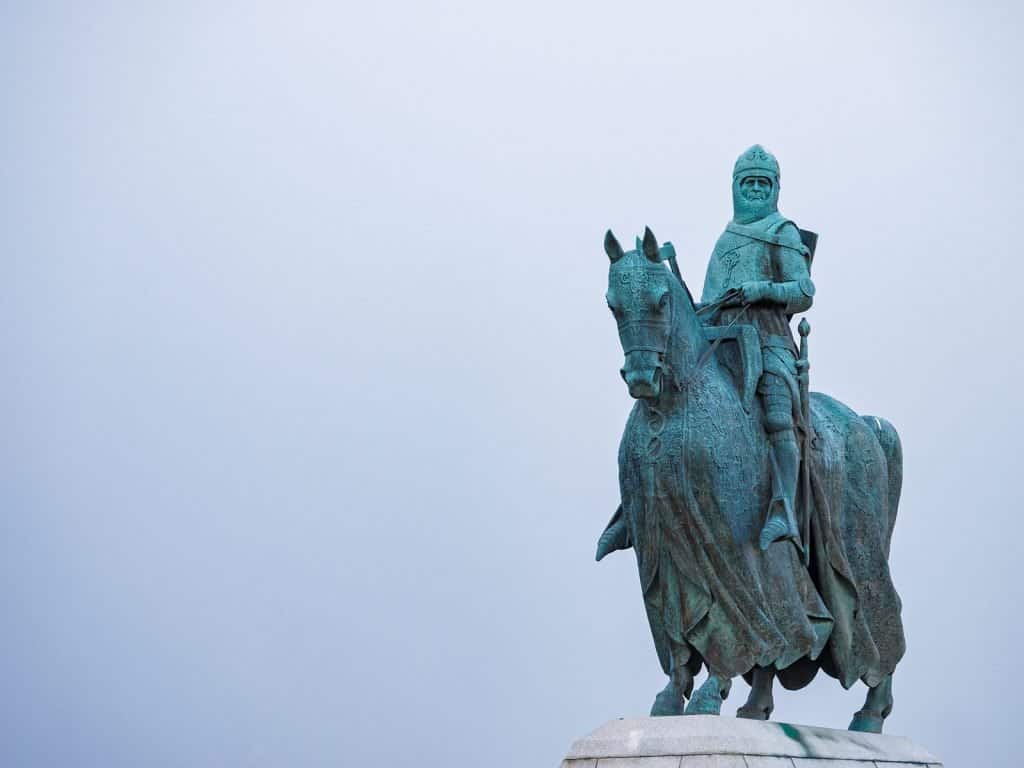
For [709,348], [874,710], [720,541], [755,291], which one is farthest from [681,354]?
[874,710]

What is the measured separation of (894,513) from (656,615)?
2265 millimetres

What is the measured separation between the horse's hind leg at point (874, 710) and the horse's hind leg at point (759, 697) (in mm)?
804

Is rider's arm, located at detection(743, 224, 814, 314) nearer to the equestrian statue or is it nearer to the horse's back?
the equestrian statue

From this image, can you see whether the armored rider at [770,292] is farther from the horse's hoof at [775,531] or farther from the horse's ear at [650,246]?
the horse's ear at [650,246]

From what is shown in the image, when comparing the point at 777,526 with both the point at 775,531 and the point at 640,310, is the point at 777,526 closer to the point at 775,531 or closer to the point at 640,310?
the point at 775,531

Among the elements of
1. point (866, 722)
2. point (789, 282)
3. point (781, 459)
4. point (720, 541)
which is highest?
point (789, 282)

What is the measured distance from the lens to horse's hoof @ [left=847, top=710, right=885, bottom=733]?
36.5 feet

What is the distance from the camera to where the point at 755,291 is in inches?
413

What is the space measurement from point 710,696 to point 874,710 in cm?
192

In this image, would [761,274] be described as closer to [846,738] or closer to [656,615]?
[656,615]

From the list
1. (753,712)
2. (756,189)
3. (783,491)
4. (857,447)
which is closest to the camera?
(783,491)

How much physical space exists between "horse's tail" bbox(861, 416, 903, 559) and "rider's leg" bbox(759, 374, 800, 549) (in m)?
1.32

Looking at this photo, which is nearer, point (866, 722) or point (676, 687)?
point (676, 687)

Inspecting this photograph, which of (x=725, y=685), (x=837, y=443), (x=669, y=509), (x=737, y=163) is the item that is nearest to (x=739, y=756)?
(x=725, y=685)
